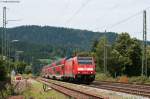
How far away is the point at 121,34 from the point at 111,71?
14.7 metres

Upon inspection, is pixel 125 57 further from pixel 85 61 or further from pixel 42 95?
pixel 42 95

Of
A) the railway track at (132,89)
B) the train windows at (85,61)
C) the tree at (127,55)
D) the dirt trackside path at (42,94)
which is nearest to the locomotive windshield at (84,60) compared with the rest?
the train windows at (85,61)

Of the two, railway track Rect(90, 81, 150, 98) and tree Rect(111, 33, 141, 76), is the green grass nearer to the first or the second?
railway track Rect(90, 81, 150, 98)

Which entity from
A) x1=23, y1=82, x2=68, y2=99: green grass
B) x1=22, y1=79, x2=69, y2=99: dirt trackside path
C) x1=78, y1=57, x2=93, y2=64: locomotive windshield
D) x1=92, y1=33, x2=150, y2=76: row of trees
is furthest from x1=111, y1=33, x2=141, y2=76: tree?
x1=23, y1=82, x2=68, y2=99: green grass

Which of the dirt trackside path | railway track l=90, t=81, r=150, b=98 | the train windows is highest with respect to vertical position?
the train windows

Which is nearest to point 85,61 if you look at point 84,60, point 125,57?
point 84,60

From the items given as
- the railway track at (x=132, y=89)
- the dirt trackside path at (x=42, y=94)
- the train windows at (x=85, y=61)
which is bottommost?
the dirt trackside path at (x=42, y=94)

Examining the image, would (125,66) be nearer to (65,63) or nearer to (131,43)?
(131,43)

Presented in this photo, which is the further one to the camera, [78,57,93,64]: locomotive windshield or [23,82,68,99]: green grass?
[78,57,93,64]: locomotive windshield

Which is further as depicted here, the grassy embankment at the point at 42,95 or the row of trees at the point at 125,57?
the row of trees at the point at 125,57

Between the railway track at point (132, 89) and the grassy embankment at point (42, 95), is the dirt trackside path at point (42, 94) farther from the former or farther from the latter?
the railway track at point (132, 89)

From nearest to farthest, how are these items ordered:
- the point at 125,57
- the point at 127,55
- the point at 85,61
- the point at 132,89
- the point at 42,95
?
the point at 42,95, the point at 132,89, the point at 85,61, the point at 125,57, the point at 127,55

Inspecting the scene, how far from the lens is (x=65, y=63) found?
215ft

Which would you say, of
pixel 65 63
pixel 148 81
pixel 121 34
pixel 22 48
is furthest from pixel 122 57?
pixel 22 48
